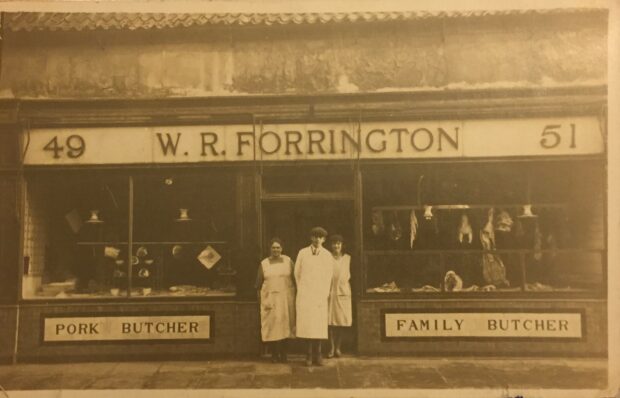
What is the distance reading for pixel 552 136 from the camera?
744 cm

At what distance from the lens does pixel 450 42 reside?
24.5ft

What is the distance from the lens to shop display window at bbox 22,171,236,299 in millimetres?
7691

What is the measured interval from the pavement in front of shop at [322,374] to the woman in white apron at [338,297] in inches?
12.1

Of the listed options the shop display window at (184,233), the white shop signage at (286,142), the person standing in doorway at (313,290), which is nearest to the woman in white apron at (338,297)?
the person standing in doorway at (313,290)

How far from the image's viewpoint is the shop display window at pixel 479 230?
749cm

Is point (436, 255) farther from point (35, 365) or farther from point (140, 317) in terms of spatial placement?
point (35, 365)

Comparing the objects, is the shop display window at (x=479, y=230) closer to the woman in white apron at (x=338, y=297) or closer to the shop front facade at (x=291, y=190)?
the shop front facade at (x=291, y=190)

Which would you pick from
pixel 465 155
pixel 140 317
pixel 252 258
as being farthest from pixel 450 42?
pixel 140 317

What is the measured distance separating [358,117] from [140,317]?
3.65 m

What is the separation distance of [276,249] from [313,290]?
666 mm

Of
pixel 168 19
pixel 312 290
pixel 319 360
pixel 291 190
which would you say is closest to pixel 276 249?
pixel 312 290

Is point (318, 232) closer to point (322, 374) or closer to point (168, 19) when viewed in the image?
point (322, 374)

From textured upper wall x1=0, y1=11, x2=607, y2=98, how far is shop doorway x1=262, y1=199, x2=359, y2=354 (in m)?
1.43

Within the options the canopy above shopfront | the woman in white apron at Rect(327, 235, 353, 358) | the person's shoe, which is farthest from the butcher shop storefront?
the canopy above shopfront
